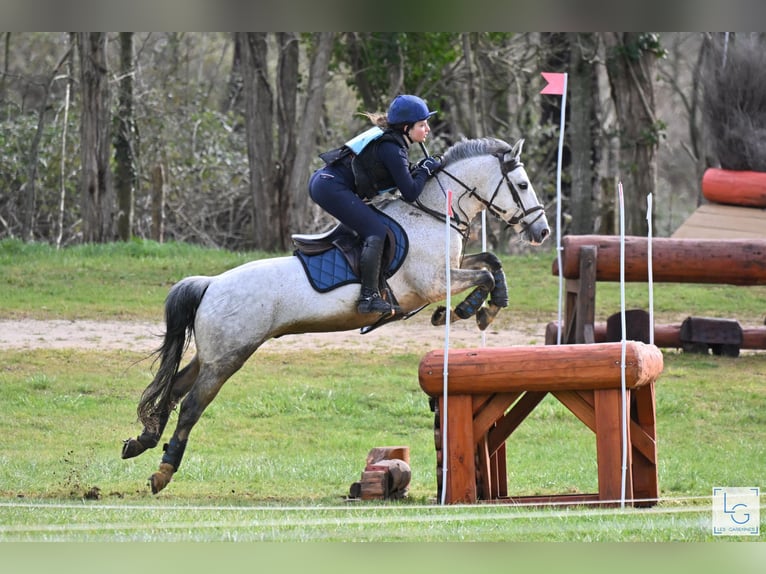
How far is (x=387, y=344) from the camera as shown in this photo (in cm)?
1365

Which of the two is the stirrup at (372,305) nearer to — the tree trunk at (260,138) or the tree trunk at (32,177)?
the tree trunk at (260,138)

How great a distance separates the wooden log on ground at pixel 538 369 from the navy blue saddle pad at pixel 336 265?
2.57 feet

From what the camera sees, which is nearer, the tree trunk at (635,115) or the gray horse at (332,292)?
the gray horse at (332,292)

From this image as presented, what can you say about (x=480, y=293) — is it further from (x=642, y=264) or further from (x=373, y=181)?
(x=642, y=264)

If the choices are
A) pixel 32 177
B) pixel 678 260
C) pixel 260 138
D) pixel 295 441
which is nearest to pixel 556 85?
pixel 295 441

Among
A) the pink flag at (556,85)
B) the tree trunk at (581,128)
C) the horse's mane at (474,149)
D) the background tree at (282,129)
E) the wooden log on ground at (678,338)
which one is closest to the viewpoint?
the horse's mane at (474,149)

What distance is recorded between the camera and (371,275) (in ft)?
24.6

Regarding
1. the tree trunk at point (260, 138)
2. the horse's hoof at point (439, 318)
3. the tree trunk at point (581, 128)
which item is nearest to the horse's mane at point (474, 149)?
the horse's hoof at point (439, 318)

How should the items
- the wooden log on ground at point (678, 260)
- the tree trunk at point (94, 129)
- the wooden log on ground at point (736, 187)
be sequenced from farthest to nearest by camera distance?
1. the tree trunk at point (94, 129)
2. the wooden log on ground at point (736, 187)
3. the wooden log on ground at point (678, 260)

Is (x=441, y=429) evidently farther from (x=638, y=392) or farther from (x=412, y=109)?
(x=412, y=109)

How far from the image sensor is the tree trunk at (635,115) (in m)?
17.8

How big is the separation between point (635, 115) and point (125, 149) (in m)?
8.21

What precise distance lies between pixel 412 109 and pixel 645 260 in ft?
16.2

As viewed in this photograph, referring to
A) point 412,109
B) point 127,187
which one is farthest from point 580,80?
point 412,109
